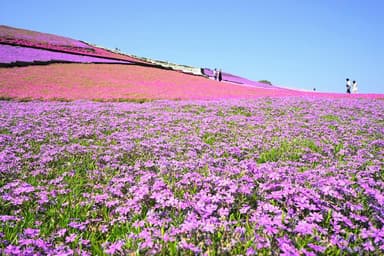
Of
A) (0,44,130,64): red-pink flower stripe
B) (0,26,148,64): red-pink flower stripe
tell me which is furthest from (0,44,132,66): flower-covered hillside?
(0,26,148,64): red-pink flower stripe

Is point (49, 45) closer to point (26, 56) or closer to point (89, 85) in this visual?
point (26, 56)

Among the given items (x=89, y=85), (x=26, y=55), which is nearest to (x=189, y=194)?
(x=89, y=85)

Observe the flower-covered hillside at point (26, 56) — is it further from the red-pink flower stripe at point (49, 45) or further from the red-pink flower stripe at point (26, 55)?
the red-pink flower stripe at point (49, 45)

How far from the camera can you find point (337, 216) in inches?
111

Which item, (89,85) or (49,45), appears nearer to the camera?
(89,85)

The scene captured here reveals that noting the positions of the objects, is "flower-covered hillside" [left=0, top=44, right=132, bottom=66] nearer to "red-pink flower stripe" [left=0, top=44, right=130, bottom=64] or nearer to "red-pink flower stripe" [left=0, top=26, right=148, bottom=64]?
"red-pink flower stripe" [left=0, top=44, right=130, bottom=64]

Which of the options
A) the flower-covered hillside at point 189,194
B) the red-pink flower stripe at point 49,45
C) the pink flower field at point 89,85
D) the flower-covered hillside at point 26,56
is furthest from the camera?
the red-pink flower stripe at point 49,45

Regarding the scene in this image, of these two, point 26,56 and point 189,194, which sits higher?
point 26,56

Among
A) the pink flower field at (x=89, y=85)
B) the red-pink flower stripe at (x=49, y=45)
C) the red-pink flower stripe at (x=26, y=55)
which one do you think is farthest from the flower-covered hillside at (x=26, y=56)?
the red-pink flower stripe at (x=49, y=45)

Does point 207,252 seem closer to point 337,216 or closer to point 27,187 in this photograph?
point 337,216

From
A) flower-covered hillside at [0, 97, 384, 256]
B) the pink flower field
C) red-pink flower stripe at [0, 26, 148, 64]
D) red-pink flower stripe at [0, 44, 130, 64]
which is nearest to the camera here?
flower-covered hillside at [0, 97, 384, 256]

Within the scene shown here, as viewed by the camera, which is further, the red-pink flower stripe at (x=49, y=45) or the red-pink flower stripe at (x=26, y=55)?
the red-pink flower stripe at (x=49, y=45)

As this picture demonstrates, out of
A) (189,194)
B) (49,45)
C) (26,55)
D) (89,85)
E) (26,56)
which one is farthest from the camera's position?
(49,45)

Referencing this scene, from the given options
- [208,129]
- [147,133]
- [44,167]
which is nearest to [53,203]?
[44,167]
